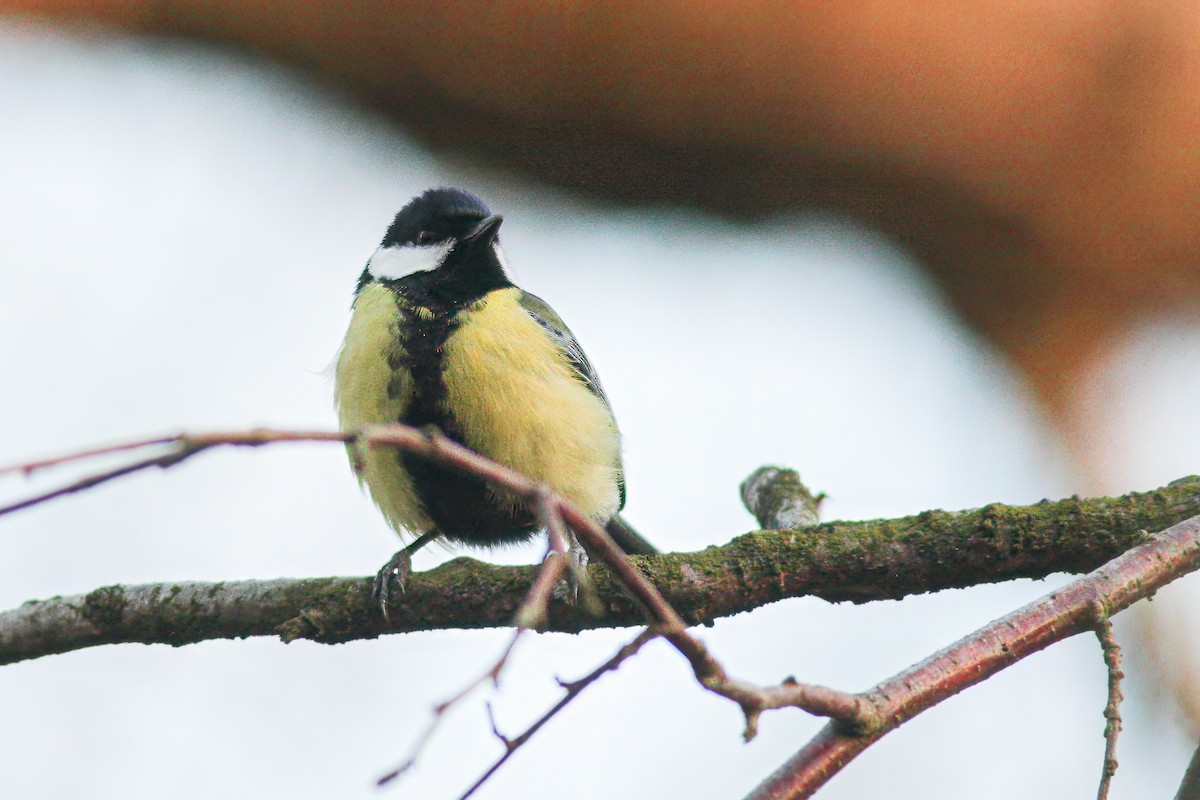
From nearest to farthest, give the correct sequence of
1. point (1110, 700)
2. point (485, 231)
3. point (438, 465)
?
point (1110, 700) < point (438, 465) < point (485, 231)

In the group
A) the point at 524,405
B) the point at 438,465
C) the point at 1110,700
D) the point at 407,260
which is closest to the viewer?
the point at 1110,700

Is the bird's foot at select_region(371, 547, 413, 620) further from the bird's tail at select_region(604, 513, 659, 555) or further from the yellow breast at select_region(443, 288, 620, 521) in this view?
the bird's tail at select_region(604, 513, 659, 555)

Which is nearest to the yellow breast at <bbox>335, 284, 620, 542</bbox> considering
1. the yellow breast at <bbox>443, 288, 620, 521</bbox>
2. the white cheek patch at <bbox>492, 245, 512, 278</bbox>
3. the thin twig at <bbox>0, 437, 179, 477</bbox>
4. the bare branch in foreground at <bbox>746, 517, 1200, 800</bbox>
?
the yellow breast at <bbox>443, 288, 620, 521</bbox>

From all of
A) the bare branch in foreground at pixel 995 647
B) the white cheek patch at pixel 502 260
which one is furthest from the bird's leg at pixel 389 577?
the bare branch in foreground at pixel 995 647

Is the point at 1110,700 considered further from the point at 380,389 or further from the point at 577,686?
the point at 380,389

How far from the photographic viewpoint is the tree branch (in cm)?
224

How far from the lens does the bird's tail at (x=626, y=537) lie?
3.23m

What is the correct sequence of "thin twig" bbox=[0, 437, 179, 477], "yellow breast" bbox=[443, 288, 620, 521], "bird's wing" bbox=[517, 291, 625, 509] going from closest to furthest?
"thin twig" bbox=[0, 437, 179, 477], "yellow breast" bbox=[443, 288, 620, 521], "bird's wing" bbox=[517, 291, 625, 509]

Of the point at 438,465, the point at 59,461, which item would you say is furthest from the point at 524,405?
the point at 59,461

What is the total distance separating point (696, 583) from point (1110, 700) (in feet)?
3.19

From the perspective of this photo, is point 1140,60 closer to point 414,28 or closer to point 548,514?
point 414,28

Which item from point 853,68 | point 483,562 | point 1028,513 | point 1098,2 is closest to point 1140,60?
point 1098,2

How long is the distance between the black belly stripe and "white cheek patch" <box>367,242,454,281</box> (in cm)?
25

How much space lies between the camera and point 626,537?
10.7 ft
